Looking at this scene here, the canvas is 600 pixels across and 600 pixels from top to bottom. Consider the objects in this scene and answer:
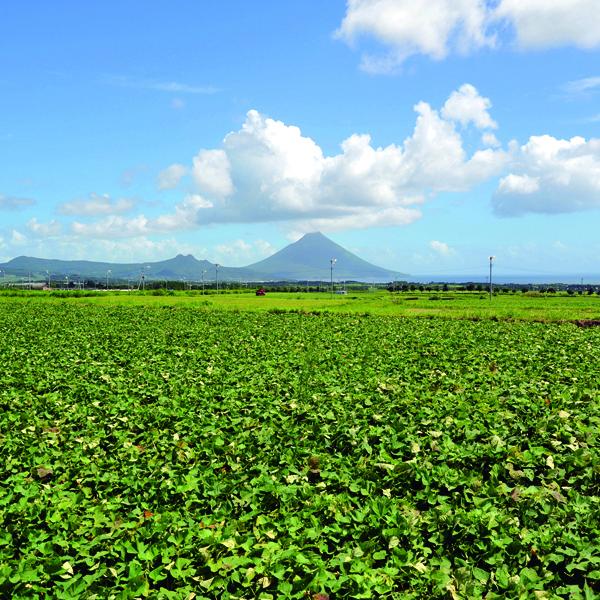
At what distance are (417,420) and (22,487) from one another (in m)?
7.11

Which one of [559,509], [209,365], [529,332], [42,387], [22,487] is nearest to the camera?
[559,509]

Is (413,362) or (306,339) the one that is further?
(306,339)

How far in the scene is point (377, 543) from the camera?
6.22 metres

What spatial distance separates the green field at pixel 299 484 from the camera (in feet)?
18.5

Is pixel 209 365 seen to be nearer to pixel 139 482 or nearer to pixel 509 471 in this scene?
pixel 139 482

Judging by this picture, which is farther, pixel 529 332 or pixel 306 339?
pixel 529 332

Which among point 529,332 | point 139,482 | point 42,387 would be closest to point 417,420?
point 139,482

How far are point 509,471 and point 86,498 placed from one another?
640 centimetres

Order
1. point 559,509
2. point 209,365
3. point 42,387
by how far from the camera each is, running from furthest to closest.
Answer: point 209,365 < point 42,387 < point 559,509

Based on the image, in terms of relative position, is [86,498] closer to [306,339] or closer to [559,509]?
[559,509]

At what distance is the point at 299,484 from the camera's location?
7.88 m

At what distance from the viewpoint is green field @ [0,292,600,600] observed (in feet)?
18.5

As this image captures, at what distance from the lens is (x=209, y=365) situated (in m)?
17.7

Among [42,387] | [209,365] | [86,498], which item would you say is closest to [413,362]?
[209,365]
